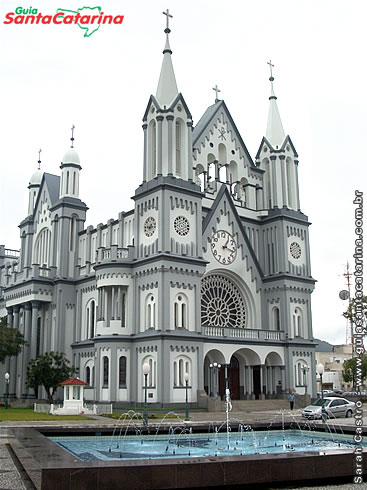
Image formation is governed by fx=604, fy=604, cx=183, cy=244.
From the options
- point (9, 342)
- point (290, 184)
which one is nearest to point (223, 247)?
point (290, 184)

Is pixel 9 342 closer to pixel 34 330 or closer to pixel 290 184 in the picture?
pixel 34 330

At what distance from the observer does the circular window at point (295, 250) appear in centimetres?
5806

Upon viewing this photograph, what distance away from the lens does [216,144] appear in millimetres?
59406

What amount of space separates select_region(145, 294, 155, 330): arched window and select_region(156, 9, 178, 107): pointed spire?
16864mm

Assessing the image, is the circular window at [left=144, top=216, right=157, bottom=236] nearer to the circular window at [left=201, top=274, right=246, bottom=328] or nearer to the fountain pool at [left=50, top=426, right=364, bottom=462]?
the circular window at [left=201, top=274, right=246, bottom=328]

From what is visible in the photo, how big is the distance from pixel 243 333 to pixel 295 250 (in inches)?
432

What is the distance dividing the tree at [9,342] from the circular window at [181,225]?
18751mm

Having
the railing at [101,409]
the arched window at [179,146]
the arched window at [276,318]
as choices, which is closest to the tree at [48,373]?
the railing at [101,409]

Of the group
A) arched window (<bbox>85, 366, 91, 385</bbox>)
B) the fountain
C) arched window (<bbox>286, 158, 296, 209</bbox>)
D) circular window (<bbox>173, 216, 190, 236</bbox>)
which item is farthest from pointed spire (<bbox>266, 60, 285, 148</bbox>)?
the fountain

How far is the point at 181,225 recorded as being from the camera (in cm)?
4950

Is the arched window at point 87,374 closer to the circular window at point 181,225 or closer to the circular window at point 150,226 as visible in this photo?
the circular window at point 150,226

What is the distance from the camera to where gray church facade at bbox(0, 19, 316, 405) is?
47.8 m

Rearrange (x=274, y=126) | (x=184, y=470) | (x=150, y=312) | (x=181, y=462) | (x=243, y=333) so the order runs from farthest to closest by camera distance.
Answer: (x=274, y=126), (x=243, y=333), (x=150, y=312), (x=181, y=462), (x=184, y=470)

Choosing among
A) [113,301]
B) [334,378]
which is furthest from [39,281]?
[334,378]
